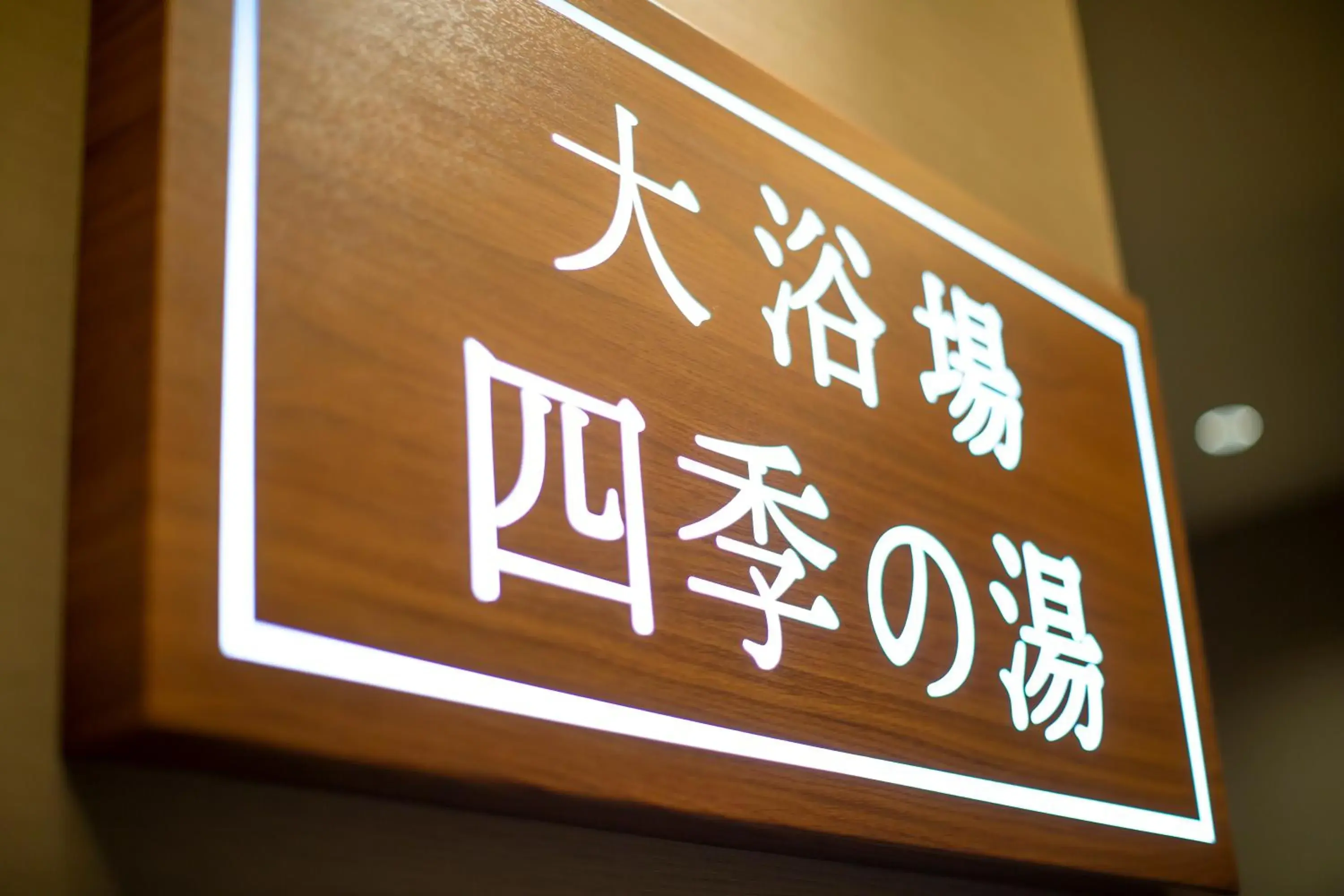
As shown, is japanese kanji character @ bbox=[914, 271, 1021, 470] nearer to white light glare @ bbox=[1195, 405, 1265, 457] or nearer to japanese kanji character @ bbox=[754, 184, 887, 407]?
japanese kanji character @ bbox=[754, 184, 887, 407]

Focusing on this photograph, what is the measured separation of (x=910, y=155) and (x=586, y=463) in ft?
2.24

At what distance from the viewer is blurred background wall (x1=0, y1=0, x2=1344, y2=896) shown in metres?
0.59

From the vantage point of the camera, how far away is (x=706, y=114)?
0.94 m

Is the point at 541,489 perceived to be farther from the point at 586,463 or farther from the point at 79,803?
the point at 79,803

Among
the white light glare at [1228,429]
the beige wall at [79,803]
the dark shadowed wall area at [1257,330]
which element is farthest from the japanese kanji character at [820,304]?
the white light glare at [1228,429]

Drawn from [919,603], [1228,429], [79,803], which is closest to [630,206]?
[919,603]

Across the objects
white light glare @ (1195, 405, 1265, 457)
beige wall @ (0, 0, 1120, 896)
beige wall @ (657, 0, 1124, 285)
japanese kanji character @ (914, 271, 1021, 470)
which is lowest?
beige wall @ (0, 0, 1120, 896)

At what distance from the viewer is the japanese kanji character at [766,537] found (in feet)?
2.64

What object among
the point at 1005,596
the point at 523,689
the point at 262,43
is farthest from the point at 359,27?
the point at 1005,596

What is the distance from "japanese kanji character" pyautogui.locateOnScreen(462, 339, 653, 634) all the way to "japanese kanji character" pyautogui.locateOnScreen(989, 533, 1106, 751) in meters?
0.36

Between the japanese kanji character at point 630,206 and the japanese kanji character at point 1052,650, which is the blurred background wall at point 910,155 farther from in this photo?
the japanese kanji character at point 630,206

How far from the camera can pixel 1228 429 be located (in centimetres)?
377

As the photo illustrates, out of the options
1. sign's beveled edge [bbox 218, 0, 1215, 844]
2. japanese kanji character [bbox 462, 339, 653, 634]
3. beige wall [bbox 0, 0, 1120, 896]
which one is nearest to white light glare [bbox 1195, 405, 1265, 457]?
sign's beveled edge [bbox 218, 0, 1215, 844]

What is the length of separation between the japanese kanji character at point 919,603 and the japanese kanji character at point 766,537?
0.05 metres
